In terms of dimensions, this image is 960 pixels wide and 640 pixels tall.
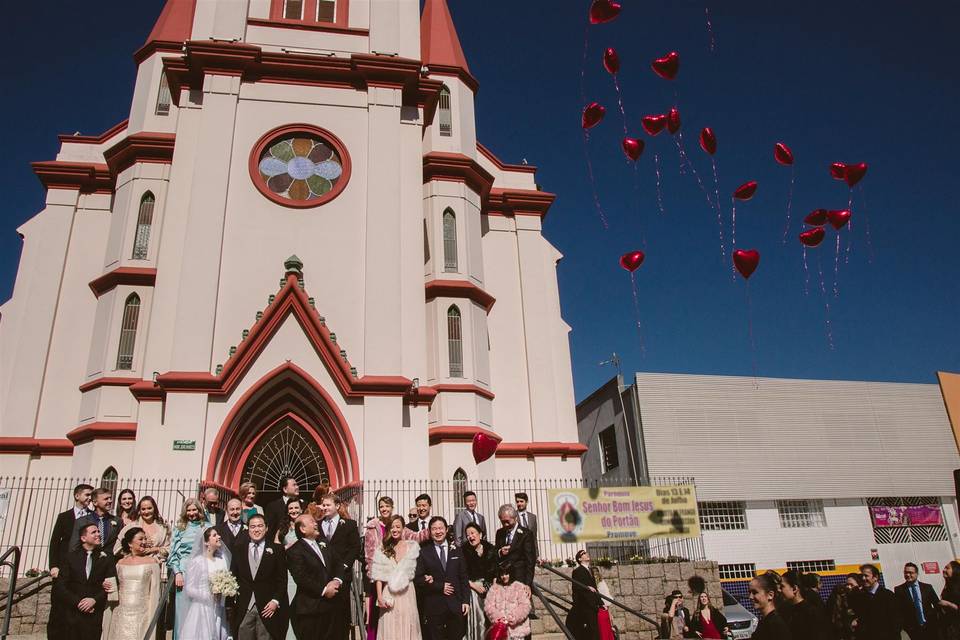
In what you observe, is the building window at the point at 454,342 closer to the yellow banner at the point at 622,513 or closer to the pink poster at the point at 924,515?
the yellow banner at the point at 622,513

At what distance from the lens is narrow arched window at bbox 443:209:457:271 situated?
70.0 feet

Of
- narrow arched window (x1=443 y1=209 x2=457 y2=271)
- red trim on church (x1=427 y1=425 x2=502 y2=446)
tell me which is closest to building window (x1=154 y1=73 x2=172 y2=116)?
narrow arched window (x1=443 y1=209 x2=457 y2=271)

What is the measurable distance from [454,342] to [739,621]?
10182 millimetres

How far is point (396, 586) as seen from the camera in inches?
330

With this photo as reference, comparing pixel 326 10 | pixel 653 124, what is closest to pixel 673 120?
pixel 653 124

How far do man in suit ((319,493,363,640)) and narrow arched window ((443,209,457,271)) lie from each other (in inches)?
476

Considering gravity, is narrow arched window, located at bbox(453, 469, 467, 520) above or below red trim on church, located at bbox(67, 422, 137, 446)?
below

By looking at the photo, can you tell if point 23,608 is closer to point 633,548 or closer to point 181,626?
point 181,626

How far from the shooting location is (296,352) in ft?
57.7

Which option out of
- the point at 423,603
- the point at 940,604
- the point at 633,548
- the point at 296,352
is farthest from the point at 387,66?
the point at 940,604

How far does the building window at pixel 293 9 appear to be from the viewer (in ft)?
75.6

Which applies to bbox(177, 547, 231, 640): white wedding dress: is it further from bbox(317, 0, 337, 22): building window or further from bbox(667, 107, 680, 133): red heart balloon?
bbox(317, 0, 337, 22): building window

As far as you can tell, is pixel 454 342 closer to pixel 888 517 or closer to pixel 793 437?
pixel 793 437

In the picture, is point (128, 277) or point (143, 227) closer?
point (128, 277)
